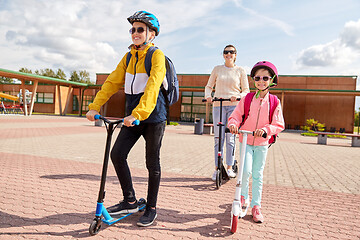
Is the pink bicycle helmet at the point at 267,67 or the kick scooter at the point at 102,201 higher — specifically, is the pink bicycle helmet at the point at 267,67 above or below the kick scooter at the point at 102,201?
above

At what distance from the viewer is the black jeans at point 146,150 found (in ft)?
8.92

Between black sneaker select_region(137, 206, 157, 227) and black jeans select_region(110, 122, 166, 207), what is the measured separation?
2.3 inches

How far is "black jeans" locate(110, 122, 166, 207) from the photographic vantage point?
8.92 feet

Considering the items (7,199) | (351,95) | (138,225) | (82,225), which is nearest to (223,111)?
(138,225)

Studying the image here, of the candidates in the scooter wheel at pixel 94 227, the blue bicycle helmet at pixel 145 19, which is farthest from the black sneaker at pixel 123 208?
the blue bicycle helmet at pixel 145 19

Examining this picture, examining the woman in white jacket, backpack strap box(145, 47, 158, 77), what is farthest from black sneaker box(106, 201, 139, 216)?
the woman in white jacket

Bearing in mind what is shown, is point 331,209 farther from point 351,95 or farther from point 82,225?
point 351,95

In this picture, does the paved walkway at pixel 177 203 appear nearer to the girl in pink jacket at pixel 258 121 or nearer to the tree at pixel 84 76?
the girl in pink jacket at pixel 258 121

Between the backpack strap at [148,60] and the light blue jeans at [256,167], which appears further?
the light blue jeans at [256,167]

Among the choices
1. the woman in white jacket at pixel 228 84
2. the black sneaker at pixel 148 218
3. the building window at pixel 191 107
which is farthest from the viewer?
the building window at pixel 191 107

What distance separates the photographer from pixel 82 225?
2680 mm

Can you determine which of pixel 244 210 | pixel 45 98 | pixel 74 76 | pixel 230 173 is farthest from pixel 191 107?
pixel 74 76

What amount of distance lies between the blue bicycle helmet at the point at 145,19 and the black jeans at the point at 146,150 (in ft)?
3.08

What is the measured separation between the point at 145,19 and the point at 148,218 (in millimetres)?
1904
